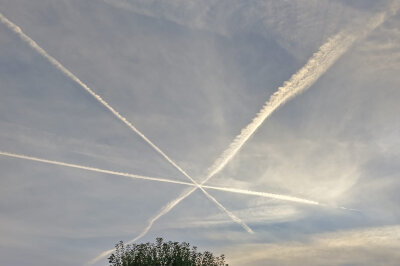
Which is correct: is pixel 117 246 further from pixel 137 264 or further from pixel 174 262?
pixel 174 262

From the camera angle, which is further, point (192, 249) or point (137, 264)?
point (192, 249)

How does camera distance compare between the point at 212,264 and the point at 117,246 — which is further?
the point at 212,264

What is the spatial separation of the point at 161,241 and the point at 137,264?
5.77m

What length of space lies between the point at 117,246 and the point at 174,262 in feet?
36.3

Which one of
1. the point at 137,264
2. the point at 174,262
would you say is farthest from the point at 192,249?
the point at 137,264

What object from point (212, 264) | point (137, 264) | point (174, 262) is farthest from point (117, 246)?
point (212, 264)

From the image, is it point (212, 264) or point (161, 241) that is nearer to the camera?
point (161, 241)

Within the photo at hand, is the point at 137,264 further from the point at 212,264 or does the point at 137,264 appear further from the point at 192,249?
the point at 212,264


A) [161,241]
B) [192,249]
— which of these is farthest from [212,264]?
[161,241]

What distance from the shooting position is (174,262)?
229 feet

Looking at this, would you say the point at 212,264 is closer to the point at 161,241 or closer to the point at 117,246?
the point at 161,241

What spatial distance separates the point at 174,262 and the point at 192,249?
5266 mm

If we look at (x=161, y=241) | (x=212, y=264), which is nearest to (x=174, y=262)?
(x=161, y=241)

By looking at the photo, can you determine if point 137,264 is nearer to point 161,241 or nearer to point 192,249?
point 161,241
